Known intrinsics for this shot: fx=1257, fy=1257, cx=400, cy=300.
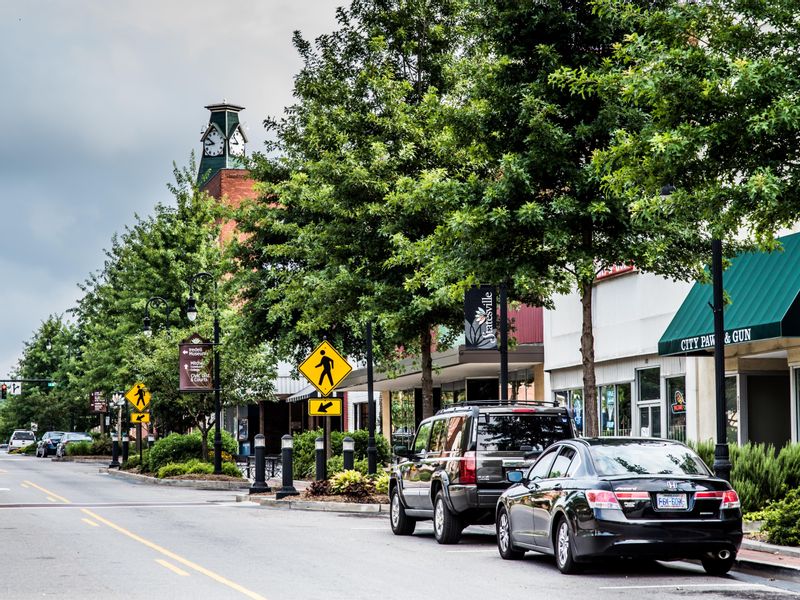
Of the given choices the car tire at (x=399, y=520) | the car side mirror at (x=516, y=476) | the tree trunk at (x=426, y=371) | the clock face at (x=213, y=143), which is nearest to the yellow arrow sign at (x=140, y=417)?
the tree trunk at (x=426, y=371)

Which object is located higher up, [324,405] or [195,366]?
[195,366]

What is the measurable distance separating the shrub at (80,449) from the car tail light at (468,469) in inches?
2390

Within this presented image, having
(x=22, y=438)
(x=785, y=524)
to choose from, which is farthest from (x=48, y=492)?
(x=22, y=438)

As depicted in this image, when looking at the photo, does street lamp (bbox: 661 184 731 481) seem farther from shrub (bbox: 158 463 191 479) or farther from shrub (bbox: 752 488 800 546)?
shrub (bbox: 158 463 191 479)

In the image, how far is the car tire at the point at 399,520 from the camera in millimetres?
19641

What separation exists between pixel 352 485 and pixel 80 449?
51249 millimetres

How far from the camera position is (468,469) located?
17.1 metres

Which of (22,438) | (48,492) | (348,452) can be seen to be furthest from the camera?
(22,438)

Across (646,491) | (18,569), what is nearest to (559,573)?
(646,491)

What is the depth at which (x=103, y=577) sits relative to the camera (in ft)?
45.3

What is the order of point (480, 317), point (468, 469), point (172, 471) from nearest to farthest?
point (468, 469) → point (480, 317) → point (172, 471)

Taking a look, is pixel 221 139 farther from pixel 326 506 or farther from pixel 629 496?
pixel 629 496

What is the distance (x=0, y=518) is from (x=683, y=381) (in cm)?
1553

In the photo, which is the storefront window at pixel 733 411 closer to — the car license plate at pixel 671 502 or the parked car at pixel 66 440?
the car license plate at pixel 671 502
